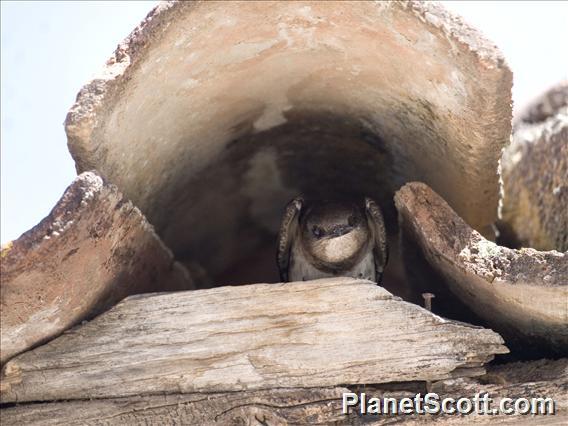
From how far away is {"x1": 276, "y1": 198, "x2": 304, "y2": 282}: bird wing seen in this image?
15.2 ft

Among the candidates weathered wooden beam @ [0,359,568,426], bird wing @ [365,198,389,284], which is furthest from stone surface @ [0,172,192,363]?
bird wing @ [365,198,389,284]

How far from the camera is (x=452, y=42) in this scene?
329cm

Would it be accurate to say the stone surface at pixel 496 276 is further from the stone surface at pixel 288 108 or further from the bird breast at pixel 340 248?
the bird breast at pixel 340 248

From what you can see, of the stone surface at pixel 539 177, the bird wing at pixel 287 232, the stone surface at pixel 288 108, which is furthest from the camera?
the bird wing at pixel 287 232

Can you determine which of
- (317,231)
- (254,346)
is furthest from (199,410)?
(317,231)

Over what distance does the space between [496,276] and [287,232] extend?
1709mm

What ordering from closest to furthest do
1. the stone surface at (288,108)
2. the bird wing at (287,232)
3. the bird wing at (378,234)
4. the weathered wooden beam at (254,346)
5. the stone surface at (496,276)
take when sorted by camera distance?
the stone surface at (496,276) → the weathered wooden beam at (254,346) → the stone surface at (288,108) → the bird wing at (378,234) → the bird wing at (287,232)

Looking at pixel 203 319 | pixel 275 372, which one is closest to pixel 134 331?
pixel 203 319

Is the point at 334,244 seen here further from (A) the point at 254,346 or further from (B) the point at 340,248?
(A) the point at 254,346

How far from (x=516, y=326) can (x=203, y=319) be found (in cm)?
121

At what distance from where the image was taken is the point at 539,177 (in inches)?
153

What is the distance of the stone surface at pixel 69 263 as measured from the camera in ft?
10.2

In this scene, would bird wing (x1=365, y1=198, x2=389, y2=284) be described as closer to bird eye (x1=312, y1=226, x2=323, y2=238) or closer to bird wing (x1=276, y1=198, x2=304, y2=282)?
bird eye (x1=312, y1=226, x2=323, y2=238)

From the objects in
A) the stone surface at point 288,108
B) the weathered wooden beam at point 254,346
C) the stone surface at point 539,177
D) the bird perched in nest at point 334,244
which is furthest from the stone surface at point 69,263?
the stone surface at point 539,177
